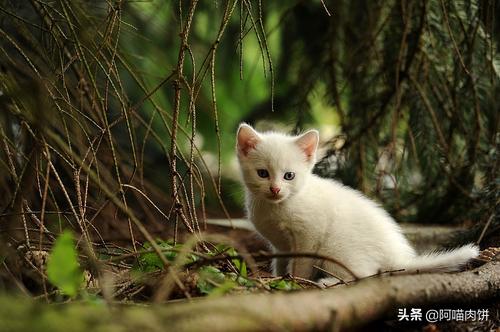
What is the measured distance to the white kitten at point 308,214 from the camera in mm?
2828

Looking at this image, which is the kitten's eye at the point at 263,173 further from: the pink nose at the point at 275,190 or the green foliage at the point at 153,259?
the green foliage at the point at 153,259

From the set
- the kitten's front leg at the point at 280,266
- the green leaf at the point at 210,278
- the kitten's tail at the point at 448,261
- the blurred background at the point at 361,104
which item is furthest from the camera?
the blurred background at the point at 361,104

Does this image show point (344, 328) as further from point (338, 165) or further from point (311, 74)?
point (311, 74)

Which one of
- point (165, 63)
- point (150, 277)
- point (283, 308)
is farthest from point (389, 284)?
point (165, 63)

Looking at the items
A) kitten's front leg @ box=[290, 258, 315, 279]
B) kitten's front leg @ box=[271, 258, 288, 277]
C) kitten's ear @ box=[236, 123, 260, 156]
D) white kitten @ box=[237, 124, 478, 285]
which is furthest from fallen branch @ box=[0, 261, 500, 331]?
kitten's ear @ box=[236, 123, 260, 156]

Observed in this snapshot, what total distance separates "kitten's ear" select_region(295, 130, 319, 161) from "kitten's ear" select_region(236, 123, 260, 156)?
209 millimetres

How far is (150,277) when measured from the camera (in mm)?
2088

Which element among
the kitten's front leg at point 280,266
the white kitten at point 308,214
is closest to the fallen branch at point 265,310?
the white kitten at point 308,214

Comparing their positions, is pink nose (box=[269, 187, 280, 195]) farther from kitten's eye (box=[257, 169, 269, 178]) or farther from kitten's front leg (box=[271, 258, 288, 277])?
kitten's front leg (box=[271, 258, 288, 277])

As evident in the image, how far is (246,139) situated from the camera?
3133 millimetres

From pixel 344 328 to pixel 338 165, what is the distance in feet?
8.11

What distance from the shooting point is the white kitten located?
2828mm

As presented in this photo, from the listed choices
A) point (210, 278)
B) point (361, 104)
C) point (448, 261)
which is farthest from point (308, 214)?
point (361, 104)

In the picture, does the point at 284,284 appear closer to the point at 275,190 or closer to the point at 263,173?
the point at 275,190
